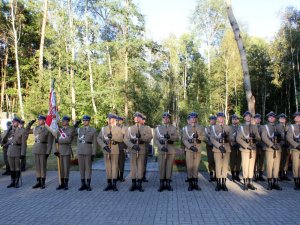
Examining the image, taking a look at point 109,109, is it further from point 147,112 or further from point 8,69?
point 8,69

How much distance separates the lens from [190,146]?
32.3ft

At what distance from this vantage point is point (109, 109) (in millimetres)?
27078

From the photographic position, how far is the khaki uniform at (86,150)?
32.6ft

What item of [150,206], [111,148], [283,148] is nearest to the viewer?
[150,206]

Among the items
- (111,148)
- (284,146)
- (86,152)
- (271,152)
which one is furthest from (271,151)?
(86,152)

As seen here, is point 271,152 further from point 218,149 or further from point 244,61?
point 244,61

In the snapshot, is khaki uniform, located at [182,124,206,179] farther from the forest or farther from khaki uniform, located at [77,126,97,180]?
the forest

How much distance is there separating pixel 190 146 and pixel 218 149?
0.77m

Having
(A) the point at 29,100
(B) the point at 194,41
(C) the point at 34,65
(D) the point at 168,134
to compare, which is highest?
(B) the point at 194,41

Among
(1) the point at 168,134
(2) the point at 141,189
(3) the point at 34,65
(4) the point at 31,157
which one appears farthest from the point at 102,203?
(3) the point at 34,65

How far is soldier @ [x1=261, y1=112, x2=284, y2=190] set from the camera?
9.77m

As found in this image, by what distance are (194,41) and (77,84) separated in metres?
18.1

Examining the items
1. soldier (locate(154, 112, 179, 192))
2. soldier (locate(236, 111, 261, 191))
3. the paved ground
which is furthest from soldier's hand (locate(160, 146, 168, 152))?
soldier (locate(236, 111, 261, 191))

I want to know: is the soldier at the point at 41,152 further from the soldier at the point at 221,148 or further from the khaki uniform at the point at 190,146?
the soldier at the point at 221,148
